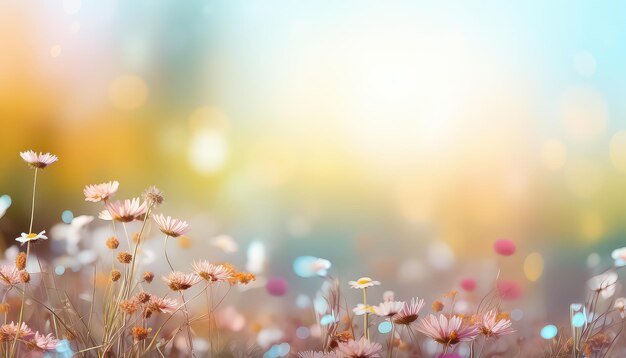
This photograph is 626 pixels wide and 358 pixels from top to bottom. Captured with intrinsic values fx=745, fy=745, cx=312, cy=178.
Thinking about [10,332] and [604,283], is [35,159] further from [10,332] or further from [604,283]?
[604,283]

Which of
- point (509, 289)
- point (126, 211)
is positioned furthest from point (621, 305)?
point (126, 211)

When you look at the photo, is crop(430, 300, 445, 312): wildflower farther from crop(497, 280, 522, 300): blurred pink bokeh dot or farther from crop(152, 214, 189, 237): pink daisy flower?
crop(152, 214, 189, 237): pink daisy flower

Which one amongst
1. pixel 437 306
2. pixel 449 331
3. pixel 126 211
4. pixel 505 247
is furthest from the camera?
pixel 505 247

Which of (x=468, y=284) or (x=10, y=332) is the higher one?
(x=468, y=284)

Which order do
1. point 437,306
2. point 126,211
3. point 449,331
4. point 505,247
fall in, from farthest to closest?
point 505,247, point 437,306, point 126,211, point 449,331

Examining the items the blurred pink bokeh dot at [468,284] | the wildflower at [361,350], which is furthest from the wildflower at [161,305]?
the blurred pink bokeh dot at [468,284]

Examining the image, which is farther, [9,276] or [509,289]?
[509,289]

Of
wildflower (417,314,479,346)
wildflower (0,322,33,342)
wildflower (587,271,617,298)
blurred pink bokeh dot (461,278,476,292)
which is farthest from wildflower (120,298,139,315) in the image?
wildflower (587,271,617,298)
